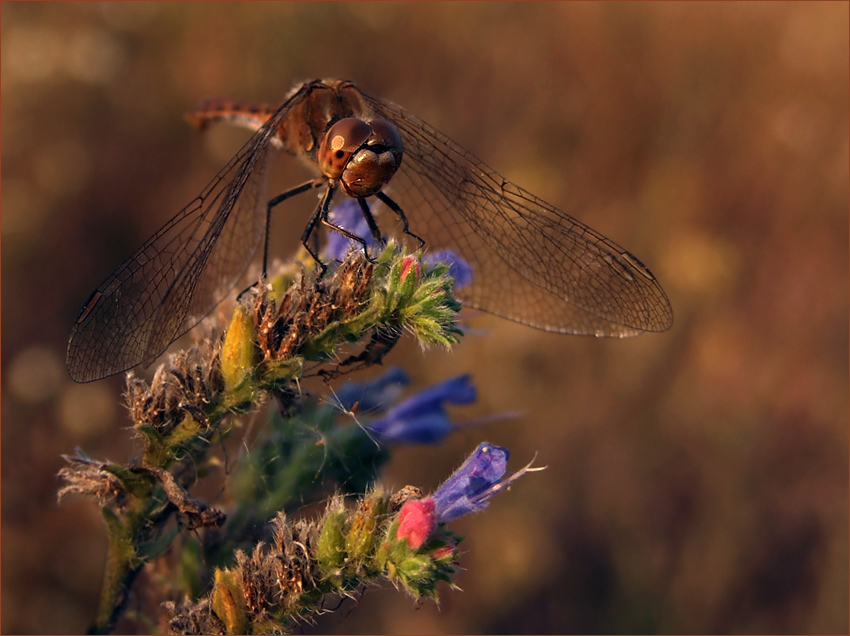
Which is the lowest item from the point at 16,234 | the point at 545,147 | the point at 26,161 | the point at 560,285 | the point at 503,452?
the point at 503,452

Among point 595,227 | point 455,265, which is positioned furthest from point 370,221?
point 595,227

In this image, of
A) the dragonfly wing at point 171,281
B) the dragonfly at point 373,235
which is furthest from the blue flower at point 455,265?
the dragonfly wing at point 171,281

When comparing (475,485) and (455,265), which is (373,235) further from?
(475,485)

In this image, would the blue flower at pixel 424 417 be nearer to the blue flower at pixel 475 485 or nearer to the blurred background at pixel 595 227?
the blue flower at pixel 475 485

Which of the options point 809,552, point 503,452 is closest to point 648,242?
point 809,552

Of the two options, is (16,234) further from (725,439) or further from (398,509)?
(725,439)

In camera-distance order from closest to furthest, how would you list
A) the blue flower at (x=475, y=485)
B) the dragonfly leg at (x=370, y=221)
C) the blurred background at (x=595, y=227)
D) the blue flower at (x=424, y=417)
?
the blue flower at (x=475, y=485) < the dragonfly leg at (x=370, y=221) < the blue flower at (x=424, y=417) < the blurred background at (x=595, y=227)
